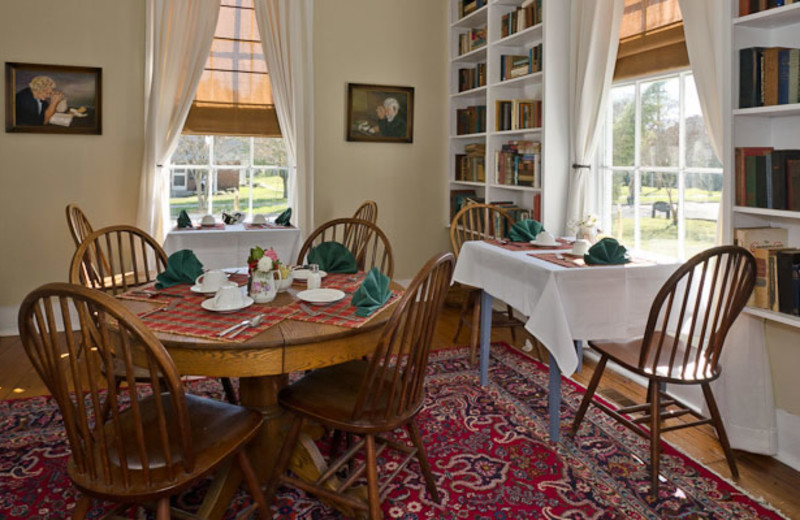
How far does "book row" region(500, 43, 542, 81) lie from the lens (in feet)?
13.5

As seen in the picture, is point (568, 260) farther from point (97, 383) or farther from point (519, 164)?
point (97, 383)

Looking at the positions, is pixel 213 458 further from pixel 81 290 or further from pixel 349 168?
pixel 349 168

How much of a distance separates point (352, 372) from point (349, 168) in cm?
321

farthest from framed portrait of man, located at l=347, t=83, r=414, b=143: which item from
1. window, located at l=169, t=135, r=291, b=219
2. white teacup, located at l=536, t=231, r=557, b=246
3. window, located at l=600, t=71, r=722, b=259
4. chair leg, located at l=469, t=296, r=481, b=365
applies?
white teacup, located at l=536, t=231, r=557, b=246

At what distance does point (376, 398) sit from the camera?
1.79 m

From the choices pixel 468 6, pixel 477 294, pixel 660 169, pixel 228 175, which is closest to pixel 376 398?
pixel 477 294

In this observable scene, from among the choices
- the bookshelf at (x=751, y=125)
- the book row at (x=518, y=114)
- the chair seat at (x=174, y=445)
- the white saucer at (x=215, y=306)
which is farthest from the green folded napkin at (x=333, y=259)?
the book row at (x=518, y=114)

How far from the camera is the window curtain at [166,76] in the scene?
14.6 ft

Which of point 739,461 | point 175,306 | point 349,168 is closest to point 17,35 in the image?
point 349,168

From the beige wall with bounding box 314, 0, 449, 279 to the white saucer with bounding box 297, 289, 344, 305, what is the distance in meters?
2.95

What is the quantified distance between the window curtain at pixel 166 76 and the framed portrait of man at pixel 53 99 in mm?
392

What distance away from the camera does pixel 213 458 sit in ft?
5.23

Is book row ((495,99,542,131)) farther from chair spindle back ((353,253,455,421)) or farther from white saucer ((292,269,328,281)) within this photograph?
chair spindle back ((353,253,455,421))

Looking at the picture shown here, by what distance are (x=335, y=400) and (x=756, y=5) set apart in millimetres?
2303
